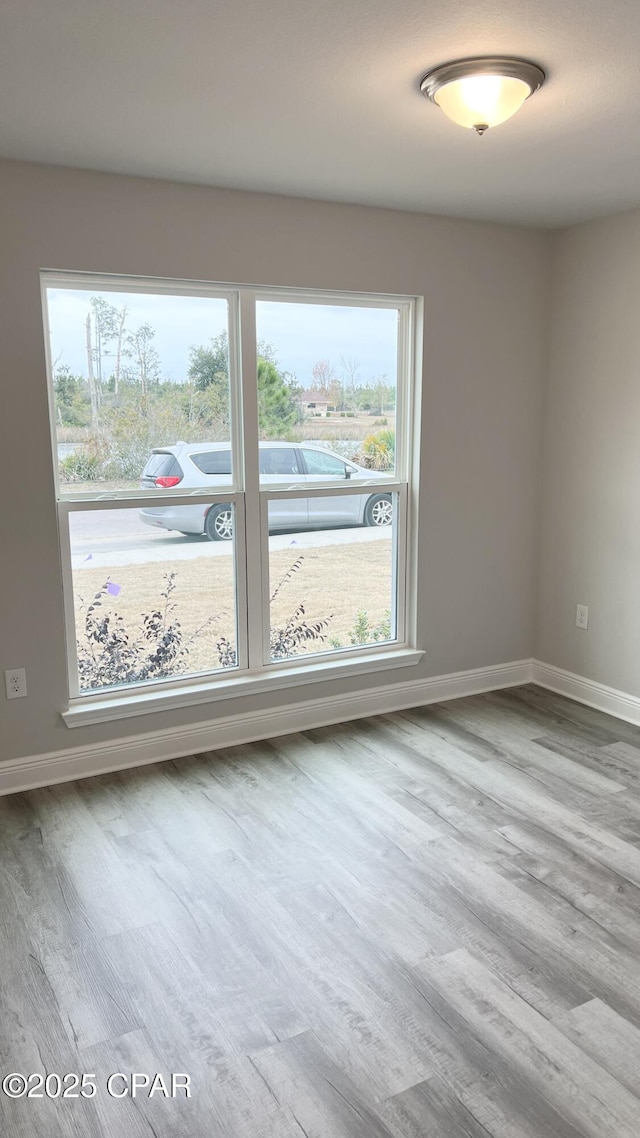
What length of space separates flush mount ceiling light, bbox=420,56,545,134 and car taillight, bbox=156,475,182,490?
5.93ft

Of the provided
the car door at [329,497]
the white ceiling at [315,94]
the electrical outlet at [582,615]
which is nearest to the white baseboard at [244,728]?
the electrical outlet at [582,615]

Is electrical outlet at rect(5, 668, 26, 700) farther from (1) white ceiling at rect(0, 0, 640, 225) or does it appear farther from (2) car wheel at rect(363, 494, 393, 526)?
(1) white ceiling at rect(0, 0, 640, 225)

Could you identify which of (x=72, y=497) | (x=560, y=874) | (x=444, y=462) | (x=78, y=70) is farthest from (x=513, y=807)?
(x=78, y=70)

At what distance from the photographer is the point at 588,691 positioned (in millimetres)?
4219

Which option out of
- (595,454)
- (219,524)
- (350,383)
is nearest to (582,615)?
(595,454)

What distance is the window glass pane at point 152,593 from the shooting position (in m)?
3.36

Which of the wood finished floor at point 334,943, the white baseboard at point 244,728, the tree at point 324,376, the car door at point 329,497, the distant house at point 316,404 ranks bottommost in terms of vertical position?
the wood finished floor at point 334,943

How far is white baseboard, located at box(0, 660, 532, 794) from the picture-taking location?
3291 millimetres

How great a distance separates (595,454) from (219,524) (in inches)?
75.9

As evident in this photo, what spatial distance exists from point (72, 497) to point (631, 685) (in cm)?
278

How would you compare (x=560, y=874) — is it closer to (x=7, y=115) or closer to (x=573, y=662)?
(x=573, y=662)

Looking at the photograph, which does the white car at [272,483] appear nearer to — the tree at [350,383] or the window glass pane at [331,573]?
the window glass pane at [331,573]

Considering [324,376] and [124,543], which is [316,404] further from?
[124,543]

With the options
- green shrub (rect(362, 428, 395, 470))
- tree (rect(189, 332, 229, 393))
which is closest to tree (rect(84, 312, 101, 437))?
tree (rect(189, 332, 229, 393))
